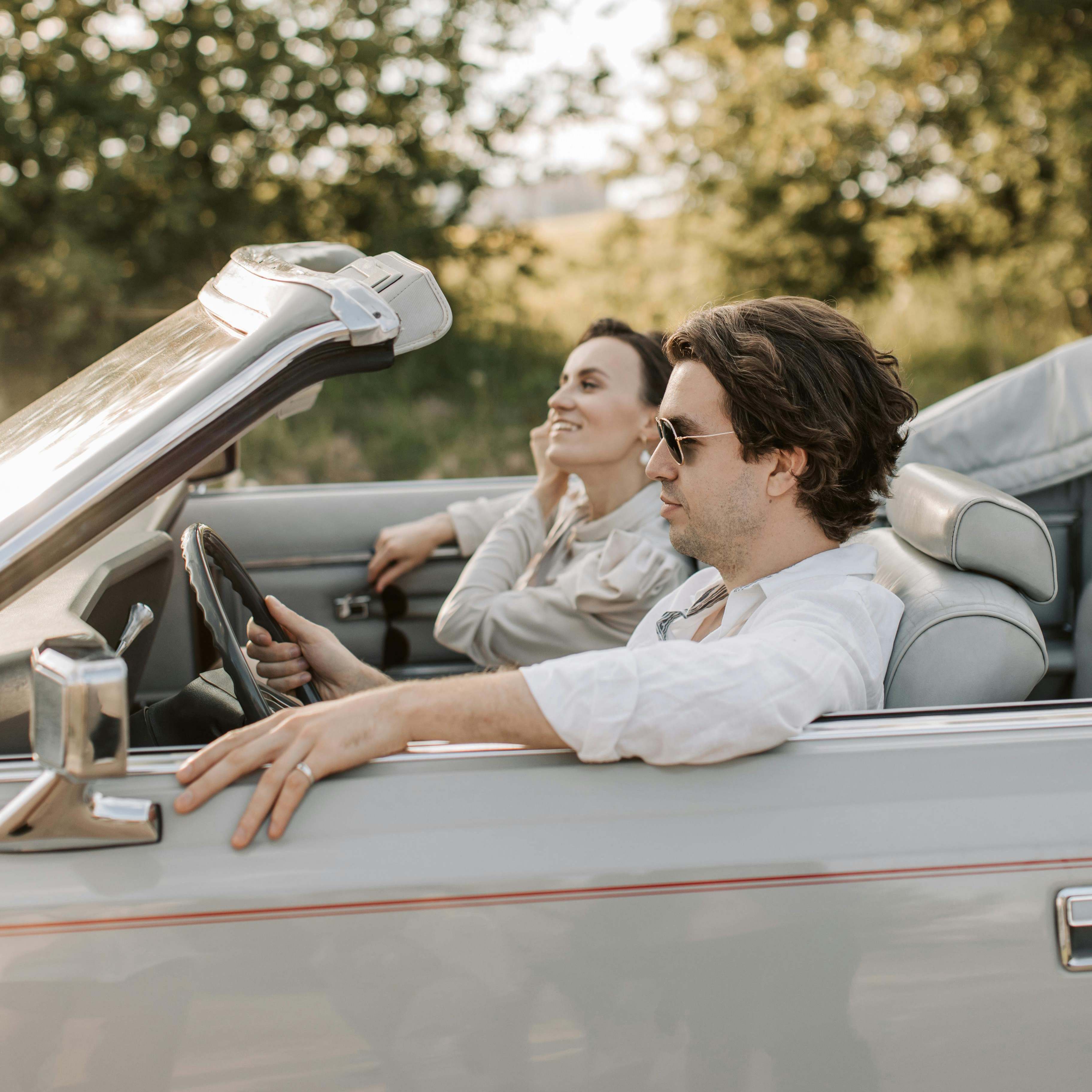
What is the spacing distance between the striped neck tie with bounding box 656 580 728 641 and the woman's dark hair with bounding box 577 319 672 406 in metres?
0.93

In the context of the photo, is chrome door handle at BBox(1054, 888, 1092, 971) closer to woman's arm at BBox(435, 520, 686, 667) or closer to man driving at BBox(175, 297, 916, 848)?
man driving at BBox(175, 297, 916, 848)

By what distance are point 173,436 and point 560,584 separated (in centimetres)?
154

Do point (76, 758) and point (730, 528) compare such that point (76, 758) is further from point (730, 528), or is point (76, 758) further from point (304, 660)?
point (730, 528)

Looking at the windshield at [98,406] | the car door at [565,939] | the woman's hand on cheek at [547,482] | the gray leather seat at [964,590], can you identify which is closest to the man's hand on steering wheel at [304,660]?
the windshield at [98,406]

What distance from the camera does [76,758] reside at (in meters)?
1.10

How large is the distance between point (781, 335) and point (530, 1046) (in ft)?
3.71

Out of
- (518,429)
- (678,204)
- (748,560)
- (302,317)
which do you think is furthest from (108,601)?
(678,204)

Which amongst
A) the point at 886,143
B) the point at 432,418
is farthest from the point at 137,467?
the point at 886,143

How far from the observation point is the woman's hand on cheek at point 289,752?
49.4 inches

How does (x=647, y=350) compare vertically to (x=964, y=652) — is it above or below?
above

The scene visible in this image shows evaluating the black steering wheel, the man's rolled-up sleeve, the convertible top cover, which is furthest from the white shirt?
the convertible top cover

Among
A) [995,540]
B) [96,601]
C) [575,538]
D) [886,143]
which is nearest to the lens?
[995,540]

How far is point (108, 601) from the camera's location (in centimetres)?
208

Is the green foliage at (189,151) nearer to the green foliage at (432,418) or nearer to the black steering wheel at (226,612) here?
the green foliage at (432,418)
